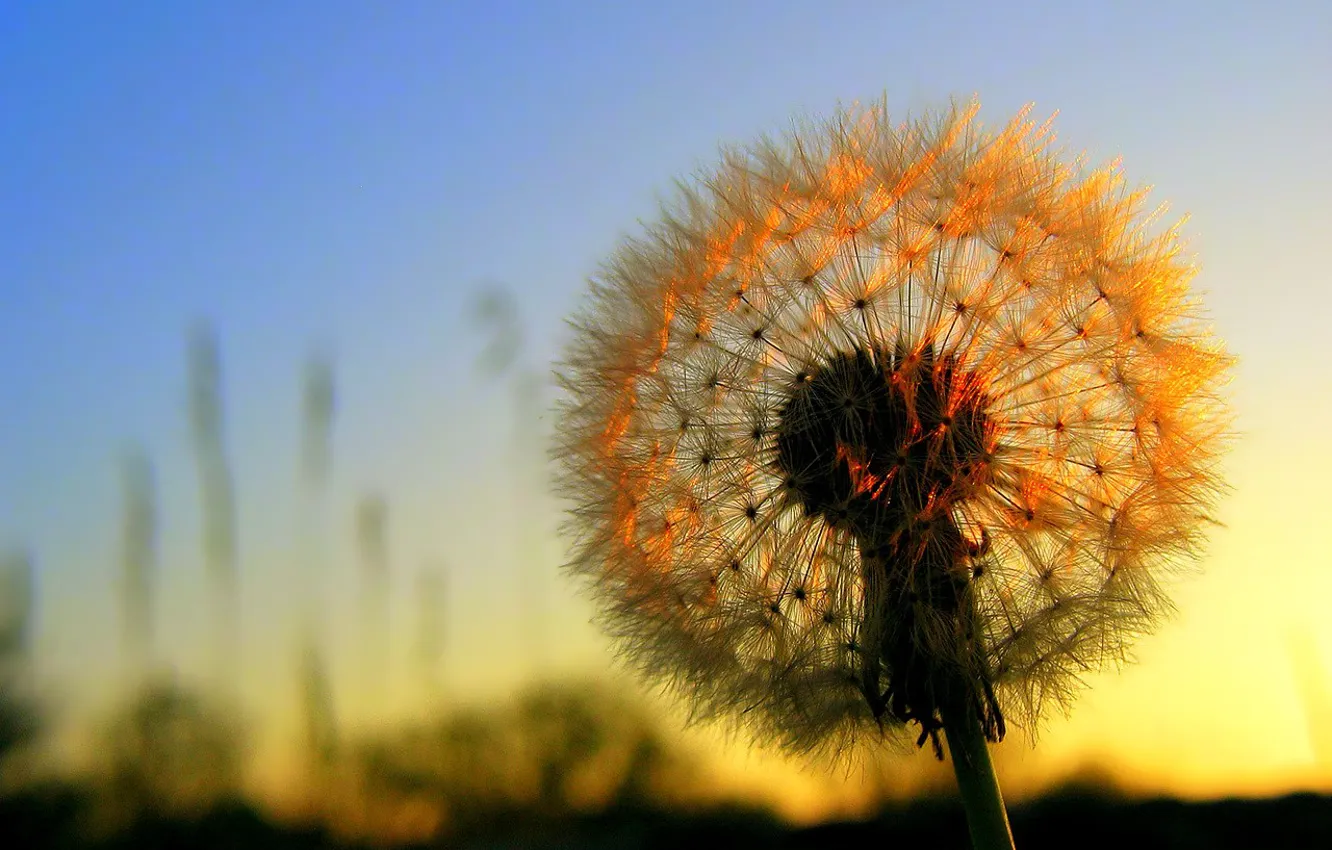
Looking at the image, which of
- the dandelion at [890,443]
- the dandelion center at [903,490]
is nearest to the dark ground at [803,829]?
the dandelion at [890,443]

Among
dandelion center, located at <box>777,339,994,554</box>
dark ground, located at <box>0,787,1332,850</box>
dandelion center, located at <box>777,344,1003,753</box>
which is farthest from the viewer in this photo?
dark ground, located at <box>0,787,1332,850</box>

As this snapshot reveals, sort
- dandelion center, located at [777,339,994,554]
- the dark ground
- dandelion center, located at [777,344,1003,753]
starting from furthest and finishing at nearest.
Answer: the dark ground → dandelion center, located at [777,339,994,554] → dandelion center, located at [777,344,1003,753]

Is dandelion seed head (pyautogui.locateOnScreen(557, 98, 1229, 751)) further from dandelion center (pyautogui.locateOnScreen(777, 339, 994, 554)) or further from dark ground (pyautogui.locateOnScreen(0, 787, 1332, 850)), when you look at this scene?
dark ground (pyautogui.locateOnScreen(0, 787, 1332, 850))

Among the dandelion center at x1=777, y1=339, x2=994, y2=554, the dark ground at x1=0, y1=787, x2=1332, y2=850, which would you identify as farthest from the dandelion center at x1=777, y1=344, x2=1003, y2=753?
the dark ground at x1=0, y1=787, x2=1332, y2=850

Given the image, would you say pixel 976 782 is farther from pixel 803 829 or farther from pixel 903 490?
pixel 803 829

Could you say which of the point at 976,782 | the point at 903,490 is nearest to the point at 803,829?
the point at 976,782

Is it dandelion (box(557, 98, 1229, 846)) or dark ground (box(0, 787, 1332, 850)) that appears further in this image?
dark ground (box(0, 787, 1332, 850))
